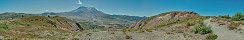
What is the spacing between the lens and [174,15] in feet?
413

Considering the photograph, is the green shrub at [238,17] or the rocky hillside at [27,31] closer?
the rocky hillside at [27,31]

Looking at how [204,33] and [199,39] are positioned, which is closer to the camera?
[199,39]

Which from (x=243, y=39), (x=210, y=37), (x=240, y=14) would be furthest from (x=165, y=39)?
(x=240, y=14)

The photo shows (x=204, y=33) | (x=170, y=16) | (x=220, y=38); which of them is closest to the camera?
(x=220, y=38)

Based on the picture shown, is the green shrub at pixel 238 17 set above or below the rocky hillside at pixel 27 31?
above

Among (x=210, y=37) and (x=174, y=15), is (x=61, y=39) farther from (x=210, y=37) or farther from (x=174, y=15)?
(x=174, y=15)

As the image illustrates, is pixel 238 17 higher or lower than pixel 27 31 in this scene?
higher

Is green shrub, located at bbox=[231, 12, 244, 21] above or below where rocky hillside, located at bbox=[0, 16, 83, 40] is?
above

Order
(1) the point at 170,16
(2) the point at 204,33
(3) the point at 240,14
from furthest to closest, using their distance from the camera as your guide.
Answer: (1) the point at 170,16, (3) the point at 240,14, (2) the point at 204,33

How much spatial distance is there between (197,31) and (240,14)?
Answer: 2450cm

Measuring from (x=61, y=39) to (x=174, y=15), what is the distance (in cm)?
8726

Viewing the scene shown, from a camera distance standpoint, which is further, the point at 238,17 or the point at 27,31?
the point at 238,17

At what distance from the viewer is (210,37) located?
132 ft

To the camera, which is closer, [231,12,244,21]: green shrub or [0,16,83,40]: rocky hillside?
[0,16,83,40]: rocky hillside
